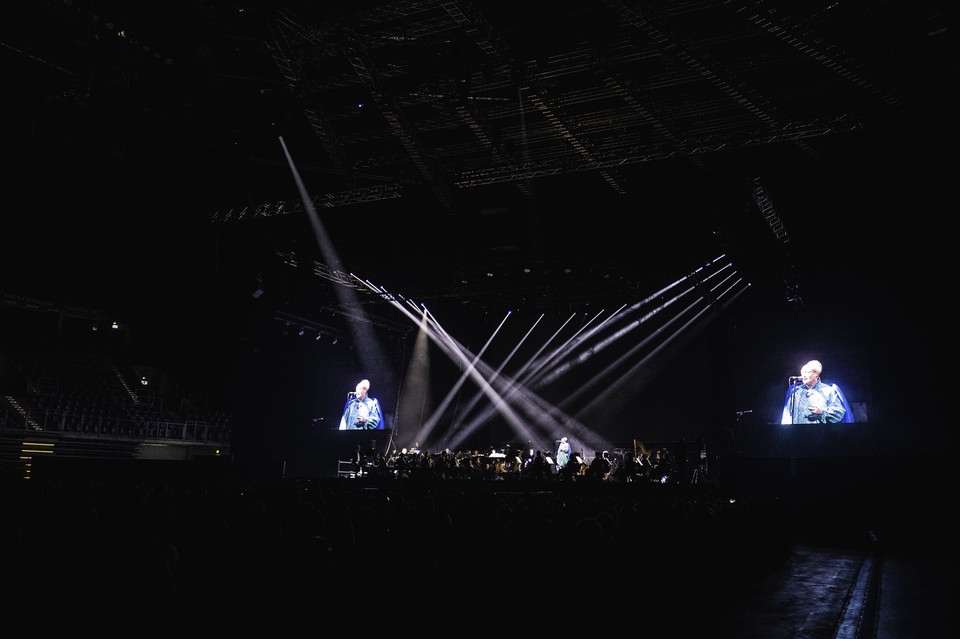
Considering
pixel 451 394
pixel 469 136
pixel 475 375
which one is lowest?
pixel 451 394

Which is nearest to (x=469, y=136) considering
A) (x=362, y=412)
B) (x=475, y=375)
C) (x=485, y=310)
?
(x=485, y=310)

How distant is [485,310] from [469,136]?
10499 mm

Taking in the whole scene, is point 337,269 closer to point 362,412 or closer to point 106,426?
point 362,412

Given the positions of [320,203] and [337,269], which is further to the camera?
[337,269]

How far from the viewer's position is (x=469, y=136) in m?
11.6

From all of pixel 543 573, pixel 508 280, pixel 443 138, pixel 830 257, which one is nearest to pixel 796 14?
pixel 443 138

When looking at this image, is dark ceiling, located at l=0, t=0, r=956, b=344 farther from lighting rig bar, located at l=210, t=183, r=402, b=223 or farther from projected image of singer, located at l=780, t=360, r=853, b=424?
projected image of singer, located at l=780, t=360, r=853, b=424

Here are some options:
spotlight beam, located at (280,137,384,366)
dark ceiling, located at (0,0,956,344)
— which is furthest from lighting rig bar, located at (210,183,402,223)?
spotlight beam, located at (280,137,384,366)

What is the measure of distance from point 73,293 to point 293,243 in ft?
A: 21.8

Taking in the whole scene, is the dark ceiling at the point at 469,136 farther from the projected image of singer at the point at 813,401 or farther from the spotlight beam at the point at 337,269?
the projected image of singer at the point at 813,401

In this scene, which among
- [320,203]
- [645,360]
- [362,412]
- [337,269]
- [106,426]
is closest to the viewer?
[320,203]

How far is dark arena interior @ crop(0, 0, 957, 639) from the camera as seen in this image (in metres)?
3.92

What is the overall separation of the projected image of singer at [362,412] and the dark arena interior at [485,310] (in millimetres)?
148

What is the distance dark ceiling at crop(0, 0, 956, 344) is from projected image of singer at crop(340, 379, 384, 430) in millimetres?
7443
